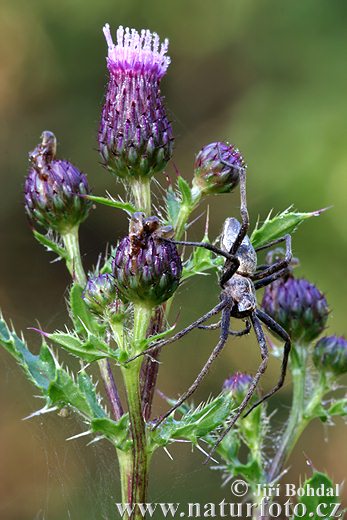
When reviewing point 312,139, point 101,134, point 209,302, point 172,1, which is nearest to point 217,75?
point 172,1

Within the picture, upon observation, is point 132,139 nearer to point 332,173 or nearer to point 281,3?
point 332,173

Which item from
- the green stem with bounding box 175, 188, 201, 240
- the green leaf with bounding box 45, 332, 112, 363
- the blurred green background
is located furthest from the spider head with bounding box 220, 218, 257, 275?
the blurred green background

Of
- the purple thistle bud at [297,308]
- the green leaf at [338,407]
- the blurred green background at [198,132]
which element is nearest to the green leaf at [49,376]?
the green leaf at [338,407]

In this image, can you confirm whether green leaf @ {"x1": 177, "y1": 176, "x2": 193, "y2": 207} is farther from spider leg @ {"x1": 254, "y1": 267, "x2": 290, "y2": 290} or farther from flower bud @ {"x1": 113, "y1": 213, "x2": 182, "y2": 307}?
spider leg @ {"x1": 254, "y1": 267, "x2": 290, "y2": 290}

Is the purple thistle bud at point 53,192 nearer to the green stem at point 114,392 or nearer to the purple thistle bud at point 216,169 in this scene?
the green stem at point 114,392

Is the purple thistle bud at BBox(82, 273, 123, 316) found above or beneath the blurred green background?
beneath
